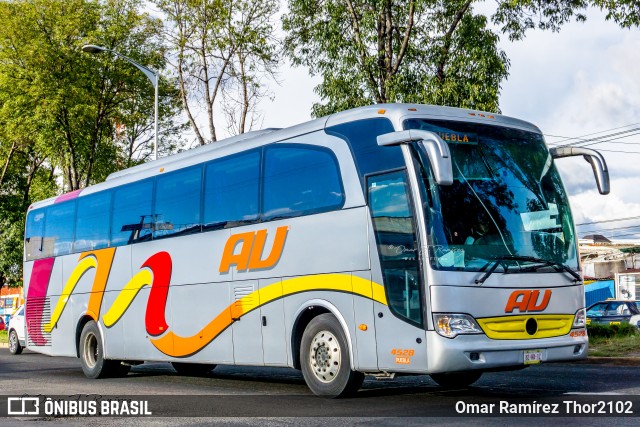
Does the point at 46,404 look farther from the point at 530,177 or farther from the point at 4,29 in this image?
the point at 4,29

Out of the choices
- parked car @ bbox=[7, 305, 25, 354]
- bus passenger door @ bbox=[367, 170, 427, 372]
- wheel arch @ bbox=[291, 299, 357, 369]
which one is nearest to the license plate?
bus passenger door @ bbox=[367, 170, 427, 372]

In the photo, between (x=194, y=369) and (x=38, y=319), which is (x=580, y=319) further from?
(x=38, y=319)

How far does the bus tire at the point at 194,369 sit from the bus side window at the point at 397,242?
7690 mm

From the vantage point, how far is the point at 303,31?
84.0ft

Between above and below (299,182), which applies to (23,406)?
below

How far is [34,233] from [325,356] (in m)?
10.8

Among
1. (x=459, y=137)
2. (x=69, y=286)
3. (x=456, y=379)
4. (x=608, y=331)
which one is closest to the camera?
(x=459, y=137)

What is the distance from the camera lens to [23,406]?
11.1 metres

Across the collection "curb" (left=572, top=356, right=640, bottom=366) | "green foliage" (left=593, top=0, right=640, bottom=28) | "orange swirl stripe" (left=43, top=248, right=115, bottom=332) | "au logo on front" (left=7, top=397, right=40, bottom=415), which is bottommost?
"curb" (left=572, top=356, right=640, bottom=366)

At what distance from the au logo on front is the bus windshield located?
5.19 metres

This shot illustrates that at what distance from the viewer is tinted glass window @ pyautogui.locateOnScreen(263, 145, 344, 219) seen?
11258 millimetres

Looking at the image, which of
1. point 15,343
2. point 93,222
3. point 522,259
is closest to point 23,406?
point 522,259

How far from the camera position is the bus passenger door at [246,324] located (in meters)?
12.6

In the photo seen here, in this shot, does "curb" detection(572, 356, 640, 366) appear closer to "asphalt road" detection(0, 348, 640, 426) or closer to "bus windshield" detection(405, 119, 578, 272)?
"asphalt road" detection(0, 348, 640, 426)
